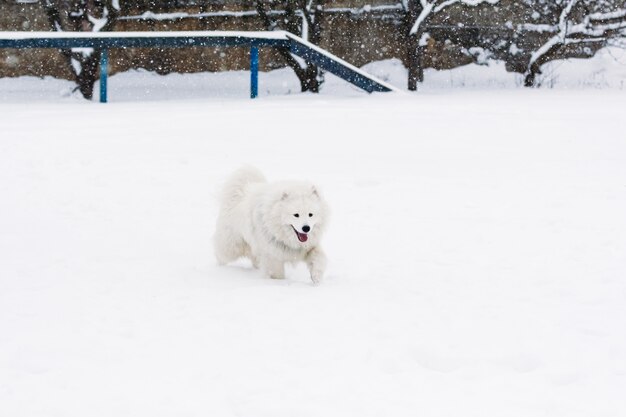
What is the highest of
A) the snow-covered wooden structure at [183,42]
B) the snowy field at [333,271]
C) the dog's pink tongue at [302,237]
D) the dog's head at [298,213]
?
the snow-covered wooden structure at [183,42]

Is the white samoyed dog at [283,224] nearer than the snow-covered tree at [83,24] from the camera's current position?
Yes

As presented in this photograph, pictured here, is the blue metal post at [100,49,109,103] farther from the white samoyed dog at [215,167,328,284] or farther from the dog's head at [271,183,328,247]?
the dog's head at [271,183,328,247]

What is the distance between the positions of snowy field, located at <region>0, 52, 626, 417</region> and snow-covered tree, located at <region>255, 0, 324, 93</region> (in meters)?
4.33

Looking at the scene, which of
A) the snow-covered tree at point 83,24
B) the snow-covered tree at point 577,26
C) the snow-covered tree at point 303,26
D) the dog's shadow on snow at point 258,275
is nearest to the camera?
the dog's shadow on snow at point 258,275

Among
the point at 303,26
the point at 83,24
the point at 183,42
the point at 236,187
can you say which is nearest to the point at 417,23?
the point at 303,26

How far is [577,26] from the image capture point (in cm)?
1675

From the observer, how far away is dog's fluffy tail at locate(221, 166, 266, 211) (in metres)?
6.22

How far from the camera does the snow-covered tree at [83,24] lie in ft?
54.7

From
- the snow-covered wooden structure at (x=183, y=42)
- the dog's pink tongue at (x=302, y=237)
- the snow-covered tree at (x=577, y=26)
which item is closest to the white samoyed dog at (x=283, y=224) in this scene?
the dog's pink tongue at (x=302, y=237)

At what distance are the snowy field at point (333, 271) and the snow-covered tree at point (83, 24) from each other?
3898 mm

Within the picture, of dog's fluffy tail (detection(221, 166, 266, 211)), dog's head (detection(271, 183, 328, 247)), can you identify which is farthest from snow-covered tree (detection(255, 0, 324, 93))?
dog's head (detection(271, 183, 328, 247))

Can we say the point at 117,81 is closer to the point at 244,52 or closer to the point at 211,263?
the point at 244,52

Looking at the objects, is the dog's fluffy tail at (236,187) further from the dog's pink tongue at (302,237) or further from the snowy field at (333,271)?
the dog's pink tongue at (302,237)

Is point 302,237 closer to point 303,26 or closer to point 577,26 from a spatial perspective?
point 303,26
